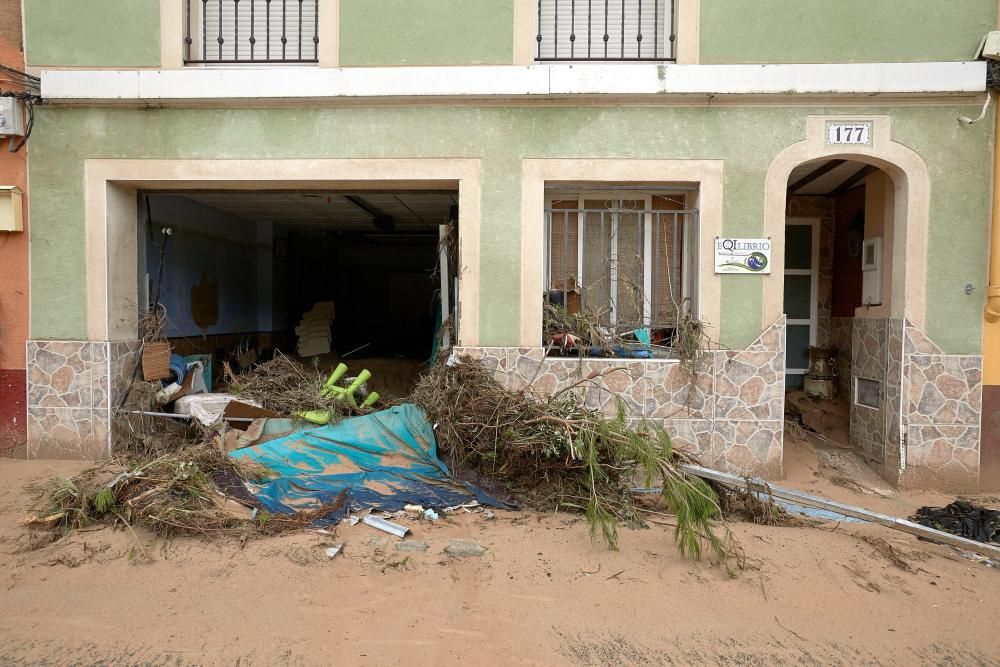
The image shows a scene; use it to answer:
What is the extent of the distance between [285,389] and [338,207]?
3.11 m

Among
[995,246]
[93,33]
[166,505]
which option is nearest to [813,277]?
[995,246]

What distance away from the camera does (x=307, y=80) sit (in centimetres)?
559

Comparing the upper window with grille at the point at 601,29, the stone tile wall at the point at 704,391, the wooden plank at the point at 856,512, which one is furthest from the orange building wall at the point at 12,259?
the wooden plank at the point at 856,512

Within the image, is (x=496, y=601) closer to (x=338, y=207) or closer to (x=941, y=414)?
(x=941, y=414)

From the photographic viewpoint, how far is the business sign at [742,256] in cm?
552

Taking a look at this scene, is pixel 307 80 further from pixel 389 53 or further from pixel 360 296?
pixel 360 296

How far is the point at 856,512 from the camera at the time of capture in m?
4.41

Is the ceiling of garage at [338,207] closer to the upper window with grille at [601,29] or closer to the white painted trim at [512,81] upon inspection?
the white painted trim at [512,81]

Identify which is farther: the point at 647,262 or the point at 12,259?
the point at 647,262

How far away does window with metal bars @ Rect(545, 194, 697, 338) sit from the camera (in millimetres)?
5934

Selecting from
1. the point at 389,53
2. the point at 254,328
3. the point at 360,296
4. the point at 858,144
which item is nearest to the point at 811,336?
the point at 858,144

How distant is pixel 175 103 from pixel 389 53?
208cm

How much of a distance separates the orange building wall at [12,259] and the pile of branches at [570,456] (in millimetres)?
4075

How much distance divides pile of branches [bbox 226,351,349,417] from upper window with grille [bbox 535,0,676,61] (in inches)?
154
